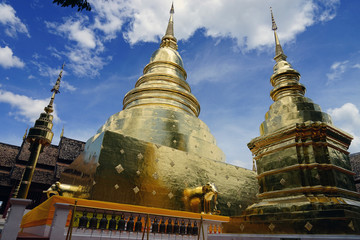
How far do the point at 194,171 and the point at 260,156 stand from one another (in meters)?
2.29

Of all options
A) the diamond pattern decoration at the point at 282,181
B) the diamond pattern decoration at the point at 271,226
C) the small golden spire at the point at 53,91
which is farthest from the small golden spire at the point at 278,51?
the small golden spire at the point at 53,91

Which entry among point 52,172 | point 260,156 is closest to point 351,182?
point 260,156

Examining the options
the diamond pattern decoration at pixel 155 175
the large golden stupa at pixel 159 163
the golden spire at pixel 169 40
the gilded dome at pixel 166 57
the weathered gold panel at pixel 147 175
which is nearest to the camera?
the weathered gold panel at pixel 147 175

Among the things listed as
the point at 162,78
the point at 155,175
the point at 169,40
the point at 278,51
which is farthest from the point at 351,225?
the point at 169,40

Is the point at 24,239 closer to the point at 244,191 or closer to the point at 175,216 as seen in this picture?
the point at 175,216

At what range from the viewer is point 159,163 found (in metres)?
6.61

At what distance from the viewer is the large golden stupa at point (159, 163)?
5793 millimetres

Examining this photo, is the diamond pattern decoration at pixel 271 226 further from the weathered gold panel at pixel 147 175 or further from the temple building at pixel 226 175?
the weathered gold panel at pixel 147 175

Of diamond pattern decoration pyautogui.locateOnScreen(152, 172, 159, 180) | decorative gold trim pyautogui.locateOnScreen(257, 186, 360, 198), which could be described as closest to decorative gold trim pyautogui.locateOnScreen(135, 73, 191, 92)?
diamond pattern decoration pyautogui.locateOnScreen(152, 172, 159, 180)

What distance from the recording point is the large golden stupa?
5793mm

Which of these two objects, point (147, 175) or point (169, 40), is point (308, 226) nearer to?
point (147, 175)

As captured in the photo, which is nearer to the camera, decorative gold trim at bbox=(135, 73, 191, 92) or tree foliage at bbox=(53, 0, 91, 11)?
tree foliage at bbox=(53, 0, 91, 11)

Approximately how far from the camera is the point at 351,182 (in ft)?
15.8

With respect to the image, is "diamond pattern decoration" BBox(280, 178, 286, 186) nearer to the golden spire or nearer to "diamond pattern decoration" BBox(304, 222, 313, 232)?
"diamond pattern decoration" BBox(304, 222, 313, 232)
